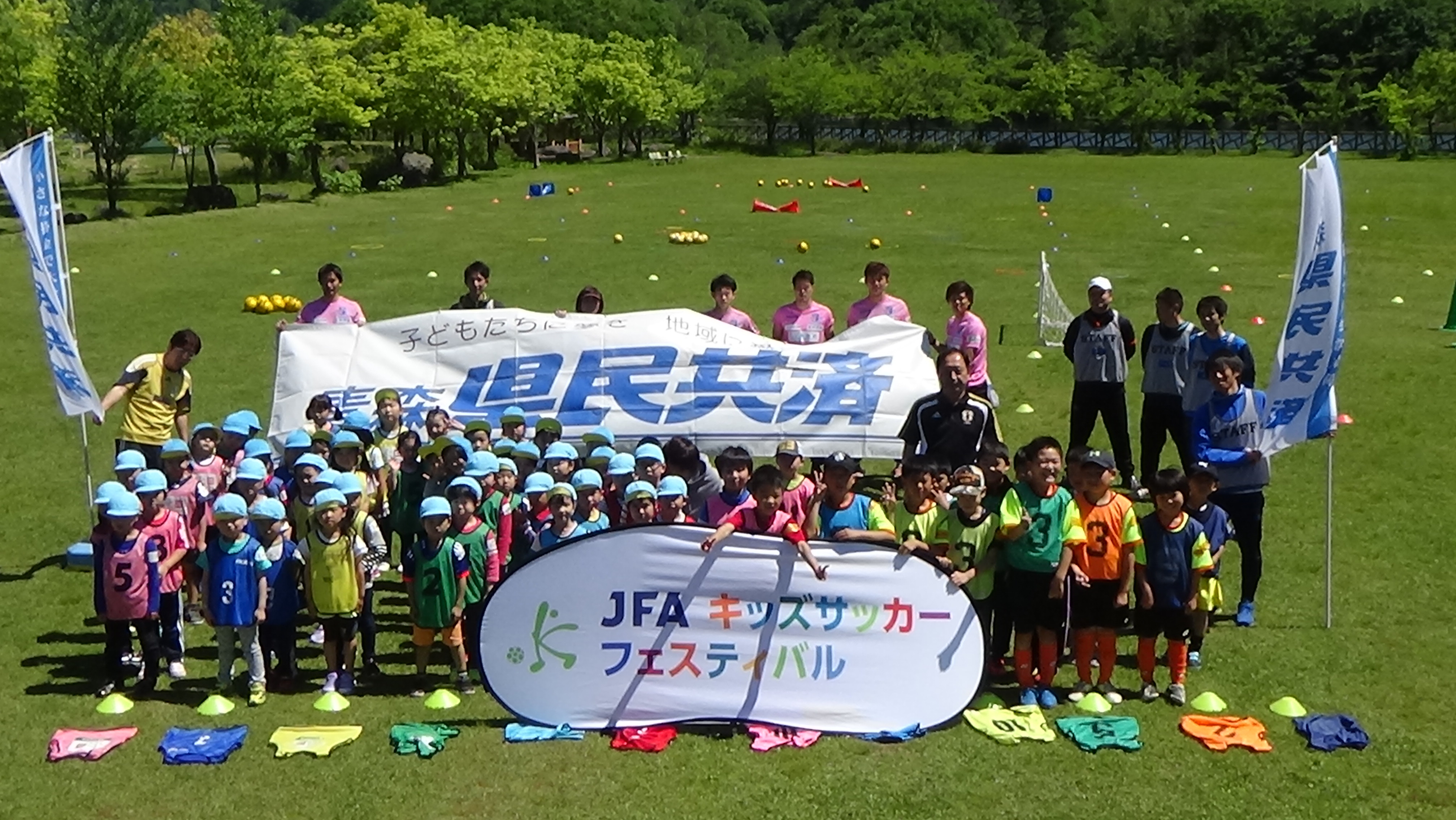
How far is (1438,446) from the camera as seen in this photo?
516 inches

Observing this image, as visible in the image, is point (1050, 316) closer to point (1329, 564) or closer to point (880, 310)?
point (880, 310)

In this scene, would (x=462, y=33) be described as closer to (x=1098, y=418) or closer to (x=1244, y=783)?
(x=1098, y=418)

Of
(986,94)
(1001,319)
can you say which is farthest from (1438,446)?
(986,94)

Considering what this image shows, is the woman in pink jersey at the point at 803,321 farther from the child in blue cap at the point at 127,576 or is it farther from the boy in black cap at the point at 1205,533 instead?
the child in blue cap at the point at 127,576

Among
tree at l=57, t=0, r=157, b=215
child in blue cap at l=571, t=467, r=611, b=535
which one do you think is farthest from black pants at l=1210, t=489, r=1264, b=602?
tree at l=57, t=0, r=157, b=215

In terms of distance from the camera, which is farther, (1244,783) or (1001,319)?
(1001,319)

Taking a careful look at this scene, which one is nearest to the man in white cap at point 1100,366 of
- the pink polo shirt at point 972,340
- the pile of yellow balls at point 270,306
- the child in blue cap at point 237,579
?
the pink polo shirt at point 972,340

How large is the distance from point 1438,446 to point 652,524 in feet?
31.2

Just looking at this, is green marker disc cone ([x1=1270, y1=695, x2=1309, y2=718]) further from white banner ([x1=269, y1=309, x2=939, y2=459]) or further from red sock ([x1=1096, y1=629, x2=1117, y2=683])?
white banner ([x1=269, y1=309, x2=939, y2=459])

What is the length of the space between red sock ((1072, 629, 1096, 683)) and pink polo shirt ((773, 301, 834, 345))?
3.84 metres

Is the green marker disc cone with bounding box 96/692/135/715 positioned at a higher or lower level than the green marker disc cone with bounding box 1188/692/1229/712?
higher

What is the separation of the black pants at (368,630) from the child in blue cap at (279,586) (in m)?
0.38

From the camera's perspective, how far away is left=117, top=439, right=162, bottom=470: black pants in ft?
32.4

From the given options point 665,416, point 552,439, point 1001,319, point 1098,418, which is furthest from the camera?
point 1001,319
